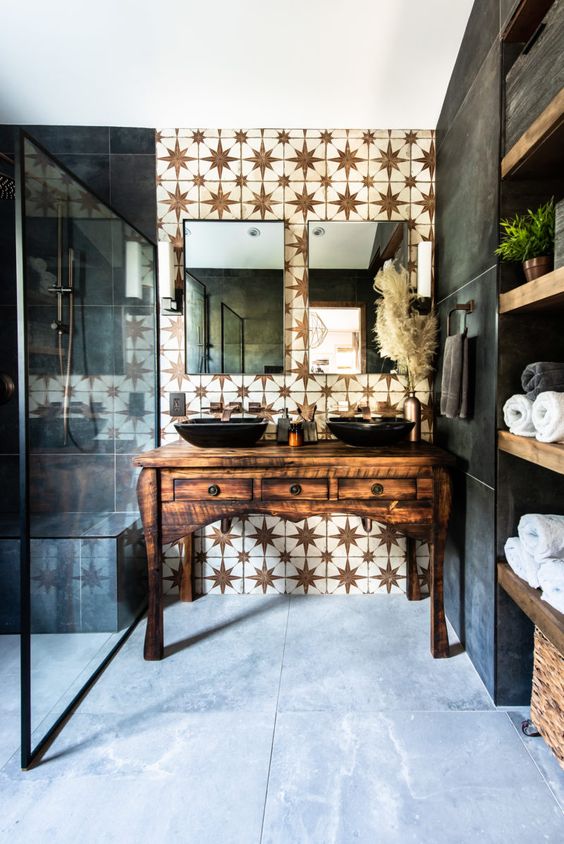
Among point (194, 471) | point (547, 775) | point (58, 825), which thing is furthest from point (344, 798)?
point (194, 471)

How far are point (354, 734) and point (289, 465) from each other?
0.95 meters

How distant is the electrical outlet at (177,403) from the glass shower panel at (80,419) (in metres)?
0.10

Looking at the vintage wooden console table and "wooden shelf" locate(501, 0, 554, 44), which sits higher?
"wooden shelf" locate(501, 0, 554, 44)

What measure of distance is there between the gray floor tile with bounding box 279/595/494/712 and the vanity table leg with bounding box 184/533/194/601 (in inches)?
22.6

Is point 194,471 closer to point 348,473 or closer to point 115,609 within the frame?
point 348,473

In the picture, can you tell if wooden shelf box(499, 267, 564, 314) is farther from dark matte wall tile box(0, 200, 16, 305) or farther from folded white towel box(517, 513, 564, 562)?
dark matte wall tile box(0, 200, 16, 305)

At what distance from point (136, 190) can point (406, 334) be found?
1664 mm

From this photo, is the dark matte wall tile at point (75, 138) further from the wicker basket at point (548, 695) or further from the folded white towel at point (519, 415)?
the wicker basket at point (548, 695)

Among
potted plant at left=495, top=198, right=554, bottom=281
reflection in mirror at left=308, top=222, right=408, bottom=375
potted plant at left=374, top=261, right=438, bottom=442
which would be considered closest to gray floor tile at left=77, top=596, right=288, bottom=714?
potted plant at left=374, top=261, right=438, bottom=442

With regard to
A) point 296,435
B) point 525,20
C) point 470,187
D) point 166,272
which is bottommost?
point 296,435

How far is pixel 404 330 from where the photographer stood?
6.70 feet

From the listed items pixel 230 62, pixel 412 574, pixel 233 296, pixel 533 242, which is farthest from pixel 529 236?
pixel 412 574

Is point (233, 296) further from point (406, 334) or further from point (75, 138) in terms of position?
point (75, 138)

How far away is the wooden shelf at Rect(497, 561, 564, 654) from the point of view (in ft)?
3.73
